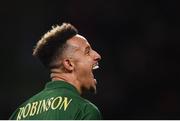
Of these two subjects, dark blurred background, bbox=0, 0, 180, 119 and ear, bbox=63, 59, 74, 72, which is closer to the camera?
ear, bbox=63, 59, 74, 72

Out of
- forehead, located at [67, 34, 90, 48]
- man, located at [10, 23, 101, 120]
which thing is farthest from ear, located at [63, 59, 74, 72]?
forehead, located at [67, 34, 90, 48]

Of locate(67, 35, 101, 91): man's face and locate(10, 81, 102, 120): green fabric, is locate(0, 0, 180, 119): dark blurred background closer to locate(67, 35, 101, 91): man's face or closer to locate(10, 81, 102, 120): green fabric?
locate(67, 35, 101, 91): man's face

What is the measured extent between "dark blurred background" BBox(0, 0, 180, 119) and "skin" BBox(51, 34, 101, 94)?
9.72ft

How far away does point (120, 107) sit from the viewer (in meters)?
6.60

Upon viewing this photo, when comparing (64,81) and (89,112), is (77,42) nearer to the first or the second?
(64,81)

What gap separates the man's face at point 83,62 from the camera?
11.2 feet

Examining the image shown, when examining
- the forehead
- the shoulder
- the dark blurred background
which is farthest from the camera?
the dark blurred background

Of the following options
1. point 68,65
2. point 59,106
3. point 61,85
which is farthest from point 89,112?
point 68,65

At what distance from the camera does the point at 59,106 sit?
3.06m

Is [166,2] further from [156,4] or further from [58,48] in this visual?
[58,48]

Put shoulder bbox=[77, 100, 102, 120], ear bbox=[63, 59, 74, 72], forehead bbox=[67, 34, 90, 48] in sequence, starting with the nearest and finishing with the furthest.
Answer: shoulder bbox=[77, 100, 102, 120], ear bbox=[63, 59, 74, 72], forehead bbox=[67, 34, 90, 48]

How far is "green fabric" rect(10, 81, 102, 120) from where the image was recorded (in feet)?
9.87

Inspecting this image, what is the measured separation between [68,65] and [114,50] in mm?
3606

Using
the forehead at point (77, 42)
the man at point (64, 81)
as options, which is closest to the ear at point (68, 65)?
the man at point (64, 81)
